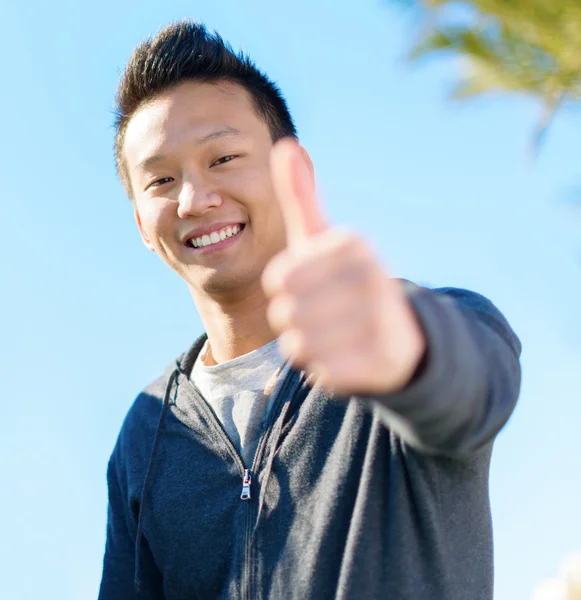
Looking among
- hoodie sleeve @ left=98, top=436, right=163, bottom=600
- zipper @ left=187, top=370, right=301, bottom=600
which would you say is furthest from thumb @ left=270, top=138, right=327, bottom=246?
hoodie sleeve @ left=98, top=436, right=163, bottom=600

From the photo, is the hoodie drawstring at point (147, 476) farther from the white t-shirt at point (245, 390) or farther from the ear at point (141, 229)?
the ear at point (141, 229)

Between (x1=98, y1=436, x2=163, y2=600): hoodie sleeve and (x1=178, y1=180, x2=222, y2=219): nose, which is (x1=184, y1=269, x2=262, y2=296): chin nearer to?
(x1=178, y1=180, x2=222, y2=219): nose

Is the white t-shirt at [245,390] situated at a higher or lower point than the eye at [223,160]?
lower

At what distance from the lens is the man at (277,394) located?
103 cm

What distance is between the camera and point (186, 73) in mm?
2562

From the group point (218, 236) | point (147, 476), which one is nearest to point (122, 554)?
point (147, 476)

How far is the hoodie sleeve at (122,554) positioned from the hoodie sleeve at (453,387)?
130cm

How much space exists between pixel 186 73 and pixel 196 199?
19.9 inches

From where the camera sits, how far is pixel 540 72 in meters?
3.79

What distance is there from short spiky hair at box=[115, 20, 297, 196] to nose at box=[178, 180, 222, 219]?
15.2 inches

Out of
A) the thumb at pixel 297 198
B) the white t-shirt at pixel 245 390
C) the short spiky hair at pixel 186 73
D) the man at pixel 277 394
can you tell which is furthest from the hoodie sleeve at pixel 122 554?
the thumb at pixel 297 198

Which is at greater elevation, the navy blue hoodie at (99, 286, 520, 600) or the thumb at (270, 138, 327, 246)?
the thumb at (270, 138, 327, 246)

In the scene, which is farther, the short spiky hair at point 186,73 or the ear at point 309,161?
the ear at point 309,161

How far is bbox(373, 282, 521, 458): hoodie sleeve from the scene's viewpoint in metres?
1.14
